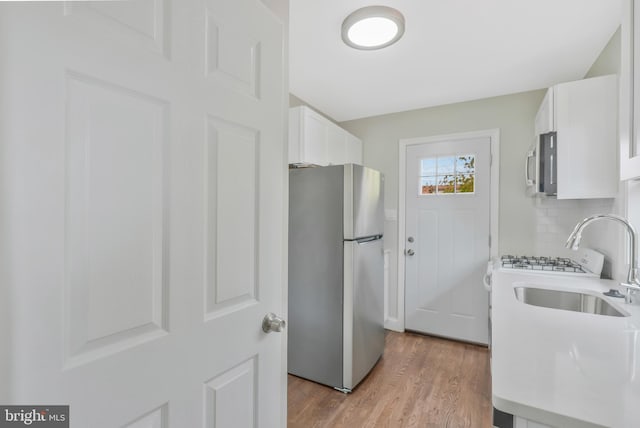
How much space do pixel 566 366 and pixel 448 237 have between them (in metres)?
2.39

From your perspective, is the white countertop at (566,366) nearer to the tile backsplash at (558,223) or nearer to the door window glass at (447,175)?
the tile backsplash at (558,223)

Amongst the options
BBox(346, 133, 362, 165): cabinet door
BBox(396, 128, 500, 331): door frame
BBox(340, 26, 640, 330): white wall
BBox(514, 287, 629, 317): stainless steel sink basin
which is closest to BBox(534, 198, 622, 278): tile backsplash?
BBox(340, 26, 640, 330): white wall

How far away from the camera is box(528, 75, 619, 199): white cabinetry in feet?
5.90

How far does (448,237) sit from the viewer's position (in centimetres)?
304

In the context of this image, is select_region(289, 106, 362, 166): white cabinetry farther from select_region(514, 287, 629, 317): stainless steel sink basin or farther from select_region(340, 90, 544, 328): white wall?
select_region(514, 287, 629, 317): stainless steel sink basin

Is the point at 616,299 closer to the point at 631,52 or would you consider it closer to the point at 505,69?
the point at 631,52

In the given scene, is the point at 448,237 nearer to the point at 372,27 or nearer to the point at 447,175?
the point at 447,175

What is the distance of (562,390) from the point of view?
65 cm

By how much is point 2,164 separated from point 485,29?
7.36 feet

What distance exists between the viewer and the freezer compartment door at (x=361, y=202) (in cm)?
214

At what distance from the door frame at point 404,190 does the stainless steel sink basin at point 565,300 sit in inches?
47.4

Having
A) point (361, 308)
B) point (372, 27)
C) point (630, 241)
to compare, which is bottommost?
point (361, 308)

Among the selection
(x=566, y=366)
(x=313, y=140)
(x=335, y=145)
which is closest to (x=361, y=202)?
(x=313, y=140)

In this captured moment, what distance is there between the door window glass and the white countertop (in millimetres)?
1905
